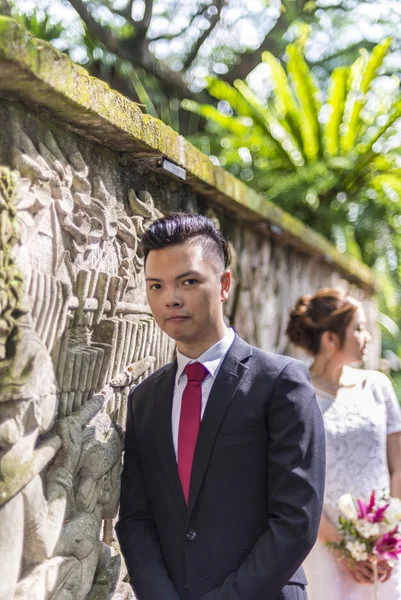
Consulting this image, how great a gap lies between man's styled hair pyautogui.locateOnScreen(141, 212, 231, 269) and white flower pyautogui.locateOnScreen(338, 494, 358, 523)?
49.2 inches

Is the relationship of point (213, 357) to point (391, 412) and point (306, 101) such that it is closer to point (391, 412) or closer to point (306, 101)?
point (391, 412)

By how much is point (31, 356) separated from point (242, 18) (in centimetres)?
862

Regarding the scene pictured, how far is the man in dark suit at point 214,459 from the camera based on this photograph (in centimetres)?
187

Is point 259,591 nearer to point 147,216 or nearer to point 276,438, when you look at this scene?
point 276,438

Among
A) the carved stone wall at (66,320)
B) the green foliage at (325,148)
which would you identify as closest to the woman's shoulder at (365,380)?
the carved stone wall at (66,320)

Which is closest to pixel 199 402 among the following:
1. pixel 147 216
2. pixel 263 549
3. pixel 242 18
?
pixel 263 549

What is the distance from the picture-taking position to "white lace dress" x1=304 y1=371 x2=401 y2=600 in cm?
301

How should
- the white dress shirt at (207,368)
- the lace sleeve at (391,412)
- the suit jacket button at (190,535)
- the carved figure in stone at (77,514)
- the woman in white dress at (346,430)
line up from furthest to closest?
1. the lace sleeve at (391,412)
2. the woman in white dress at (346,430)
3. the white dress shirt at (207,368)
4. the suit jacket button at (190,535)
5. the carved figure in stone at (77,514)

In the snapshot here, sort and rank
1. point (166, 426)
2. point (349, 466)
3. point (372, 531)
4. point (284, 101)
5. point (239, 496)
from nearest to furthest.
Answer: point (239, 496), point (166, 426), point (372, 531), point (349, 466), point (284, 101)

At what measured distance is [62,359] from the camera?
199 centimetres

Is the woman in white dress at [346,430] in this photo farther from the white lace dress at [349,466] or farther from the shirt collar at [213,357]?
the shirt collar at [213,357]

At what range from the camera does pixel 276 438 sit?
1.91 meters

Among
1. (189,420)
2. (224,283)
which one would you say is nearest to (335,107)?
(224,283)

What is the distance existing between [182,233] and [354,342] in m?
1.44
